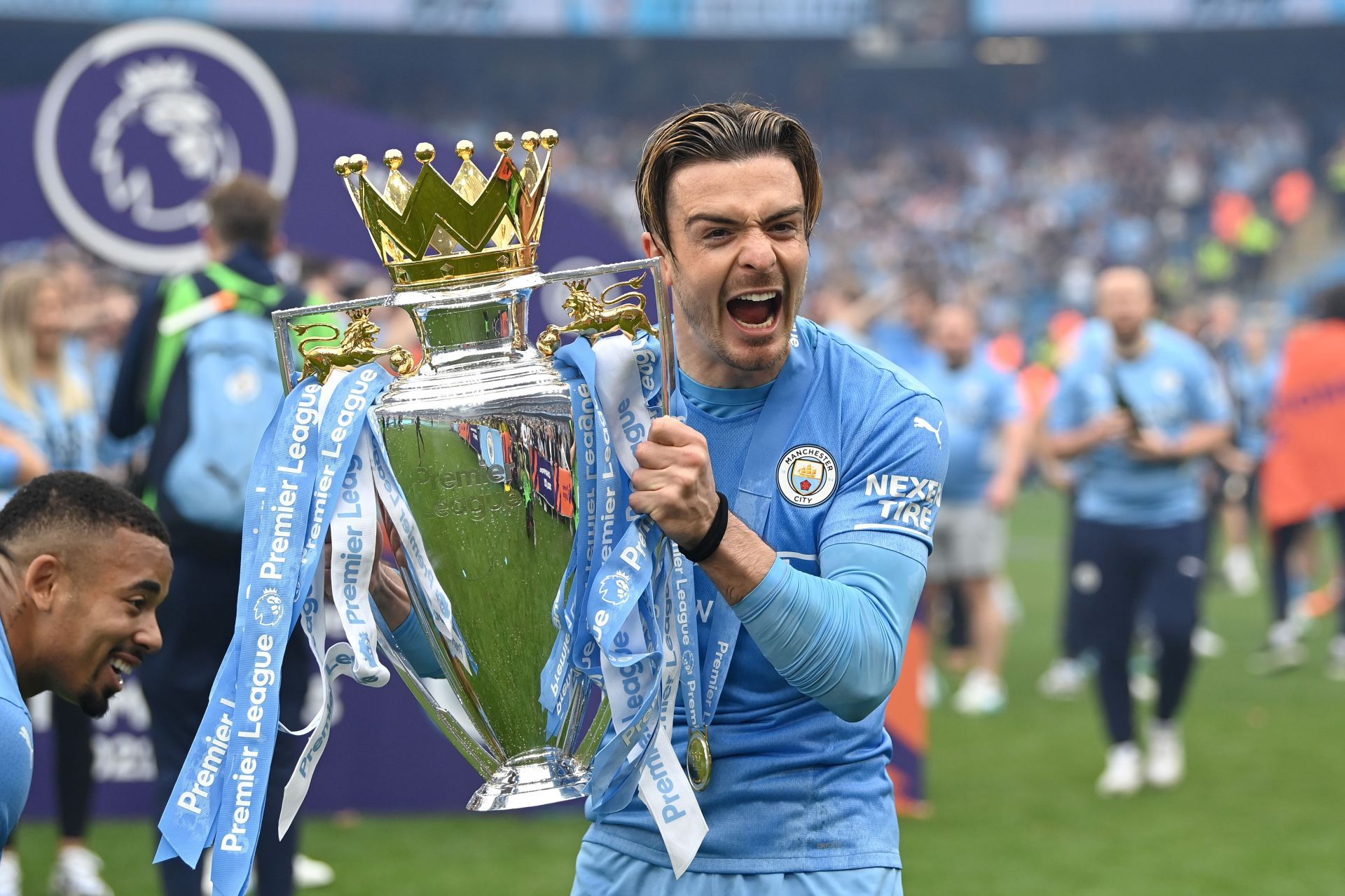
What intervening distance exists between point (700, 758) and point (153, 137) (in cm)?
494

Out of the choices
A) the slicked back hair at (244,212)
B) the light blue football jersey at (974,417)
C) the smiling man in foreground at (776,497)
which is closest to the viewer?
the smiling man in foreground at (776,497)

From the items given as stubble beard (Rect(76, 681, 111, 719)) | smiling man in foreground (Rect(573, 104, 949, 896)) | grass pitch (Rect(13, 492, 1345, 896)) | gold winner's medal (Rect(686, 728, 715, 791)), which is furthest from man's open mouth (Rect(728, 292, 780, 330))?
grass pitch (Rect(13, 492, 1345, 896))

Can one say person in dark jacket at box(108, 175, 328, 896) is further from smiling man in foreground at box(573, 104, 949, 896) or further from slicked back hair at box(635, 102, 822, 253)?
slicked back hair at box(635, 102, 822, 253)

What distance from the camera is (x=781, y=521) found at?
223 cm

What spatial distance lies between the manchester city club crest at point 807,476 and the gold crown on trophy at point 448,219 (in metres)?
0.45

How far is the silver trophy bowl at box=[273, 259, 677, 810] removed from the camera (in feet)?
6.49

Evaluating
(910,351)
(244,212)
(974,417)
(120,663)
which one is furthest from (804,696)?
(910,351)

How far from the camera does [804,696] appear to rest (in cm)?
227

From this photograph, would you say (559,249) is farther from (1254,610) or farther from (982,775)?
(1254,610)

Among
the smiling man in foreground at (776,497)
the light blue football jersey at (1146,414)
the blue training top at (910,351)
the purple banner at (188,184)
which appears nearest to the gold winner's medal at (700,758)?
the smiling man in foreground at (776,497)

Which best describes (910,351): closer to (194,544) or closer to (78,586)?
(194,544)

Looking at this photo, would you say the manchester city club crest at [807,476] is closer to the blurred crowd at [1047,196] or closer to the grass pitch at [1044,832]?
the grass pitch at [1044,832]

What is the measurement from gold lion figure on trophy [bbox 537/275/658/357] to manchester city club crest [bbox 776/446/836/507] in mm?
287

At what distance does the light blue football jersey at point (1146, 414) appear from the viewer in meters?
6.80
